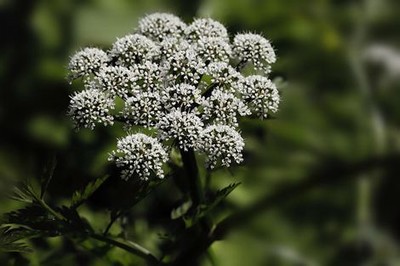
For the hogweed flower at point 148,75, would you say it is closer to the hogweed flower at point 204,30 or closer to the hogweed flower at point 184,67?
the hogweed flower at point 184,67

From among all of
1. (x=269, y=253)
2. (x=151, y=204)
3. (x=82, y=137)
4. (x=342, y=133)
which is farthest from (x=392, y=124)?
(x=82, y=137)

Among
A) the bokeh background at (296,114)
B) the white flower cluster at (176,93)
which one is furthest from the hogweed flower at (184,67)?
the bokeh background at (296,114)

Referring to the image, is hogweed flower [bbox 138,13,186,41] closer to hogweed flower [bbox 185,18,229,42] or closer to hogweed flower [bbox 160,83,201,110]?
hogweed flower [bbox 185,18,229,42]

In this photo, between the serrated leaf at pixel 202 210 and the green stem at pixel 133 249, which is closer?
the serrated leaf at pixel 202 210

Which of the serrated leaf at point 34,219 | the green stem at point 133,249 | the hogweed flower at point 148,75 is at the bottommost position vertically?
the serrated leaf at point 34,219

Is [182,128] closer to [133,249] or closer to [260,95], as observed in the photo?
[260,95]

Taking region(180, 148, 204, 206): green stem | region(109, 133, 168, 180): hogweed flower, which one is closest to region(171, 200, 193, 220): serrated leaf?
region(180, 148, 204, 206): green stem

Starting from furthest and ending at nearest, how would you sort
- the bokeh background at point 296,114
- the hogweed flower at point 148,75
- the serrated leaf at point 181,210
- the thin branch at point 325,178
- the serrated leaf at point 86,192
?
the bokeh background at point 296,114
the thin branch at point 325,178
the serrated leaf at point 181,210
the hogweed flower at point 148,75
the serrated leaf at point 86,192

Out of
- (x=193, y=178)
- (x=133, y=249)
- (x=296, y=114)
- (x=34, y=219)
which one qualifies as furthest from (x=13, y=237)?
(x=296, y=114)
